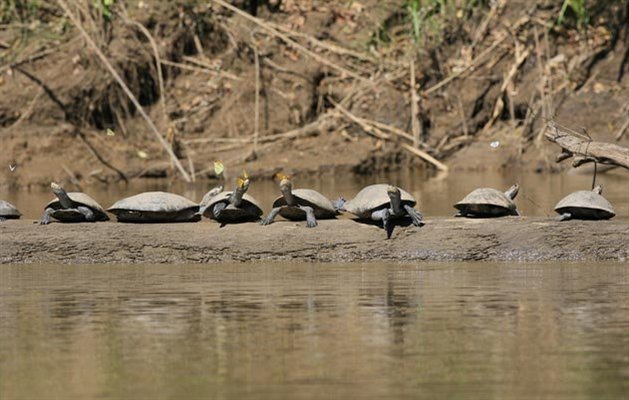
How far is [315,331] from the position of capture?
674 centimetres

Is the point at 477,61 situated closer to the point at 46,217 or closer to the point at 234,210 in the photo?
the point at 234,210

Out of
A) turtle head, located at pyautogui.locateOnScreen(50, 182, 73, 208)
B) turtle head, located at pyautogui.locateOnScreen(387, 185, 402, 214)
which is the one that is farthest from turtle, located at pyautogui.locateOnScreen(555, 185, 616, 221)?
turtle head, located at pyautogui.locateOnScreen(50, 182, 73, 208)

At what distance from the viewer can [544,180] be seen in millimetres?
16156

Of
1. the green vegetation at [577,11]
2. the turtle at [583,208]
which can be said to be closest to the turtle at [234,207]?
the turtle at [583,208]

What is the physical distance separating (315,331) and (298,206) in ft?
10.4

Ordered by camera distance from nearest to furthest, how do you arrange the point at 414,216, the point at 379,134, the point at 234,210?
the point at 414,216 → the point at 234,210 → the point at 379,134

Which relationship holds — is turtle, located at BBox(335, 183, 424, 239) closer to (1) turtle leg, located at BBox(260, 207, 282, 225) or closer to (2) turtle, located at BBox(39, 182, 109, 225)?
(1) turtle leg, located at BBox(260, 207, 282, 225)

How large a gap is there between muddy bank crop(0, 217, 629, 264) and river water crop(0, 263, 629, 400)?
191 mm

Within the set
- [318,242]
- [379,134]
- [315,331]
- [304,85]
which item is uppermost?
[304,85]

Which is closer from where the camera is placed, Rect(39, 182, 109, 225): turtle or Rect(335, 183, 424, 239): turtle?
Rect(335, 183, 424, 239): turtle

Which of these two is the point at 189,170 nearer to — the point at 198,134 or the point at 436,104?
the point at 198,134

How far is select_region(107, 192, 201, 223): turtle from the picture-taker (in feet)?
32.4

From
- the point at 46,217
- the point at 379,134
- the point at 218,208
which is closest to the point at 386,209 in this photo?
the point at 218,208

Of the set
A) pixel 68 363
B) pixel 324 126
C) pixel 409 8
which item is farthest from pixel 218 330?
pixel 409 8
